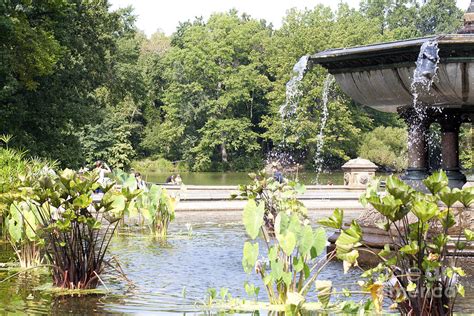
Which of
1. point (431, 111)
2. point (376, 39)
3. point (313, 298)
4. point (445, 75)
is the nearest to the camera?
point (313, 298)

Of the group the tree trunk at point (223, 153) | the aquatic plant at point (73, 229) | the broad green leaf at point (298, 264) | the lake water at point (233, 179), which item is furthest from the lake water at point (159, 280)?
the tree trunk at point (223, 153)

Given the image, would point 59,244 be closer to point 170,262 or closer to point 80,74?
point 170,262

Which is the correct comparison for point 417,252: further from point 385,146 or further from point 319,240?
point 385,146

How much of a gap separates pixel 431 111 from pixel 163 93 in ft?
210

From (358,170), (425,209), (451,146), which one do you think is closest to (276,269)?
(425,209)

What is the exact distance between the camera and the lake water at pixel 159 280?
7.10 meters

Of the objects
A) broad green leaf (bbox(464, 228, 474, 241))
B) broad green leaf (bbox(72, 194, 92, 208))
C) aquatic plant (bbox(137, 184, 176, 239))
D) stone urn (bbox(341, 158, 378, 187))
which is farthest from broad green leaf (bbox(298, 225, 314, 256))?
stone urn (bbox(341, 158, 378, 187))

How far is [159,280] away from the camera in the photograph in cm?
877

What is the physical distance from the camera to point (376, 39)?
224ft

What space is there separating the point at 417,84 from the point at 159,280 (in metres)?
3.73

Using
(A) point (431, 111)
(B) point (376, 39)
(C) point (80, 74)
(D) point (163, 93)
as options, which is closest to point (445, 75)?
(A) point (431, 111)

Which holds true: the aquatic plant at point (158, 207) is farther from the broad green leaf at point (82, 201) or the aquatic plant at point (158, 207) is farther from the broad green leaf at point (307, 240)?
the broad green leaf at point (307, 240)

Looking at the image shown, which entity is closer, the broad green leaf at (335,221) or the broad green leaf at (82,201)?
the broad green leaf at (335,221)

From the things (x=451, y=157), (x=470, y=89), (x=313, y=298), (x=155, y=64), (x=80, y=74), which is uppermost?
(x=155, y=64)
